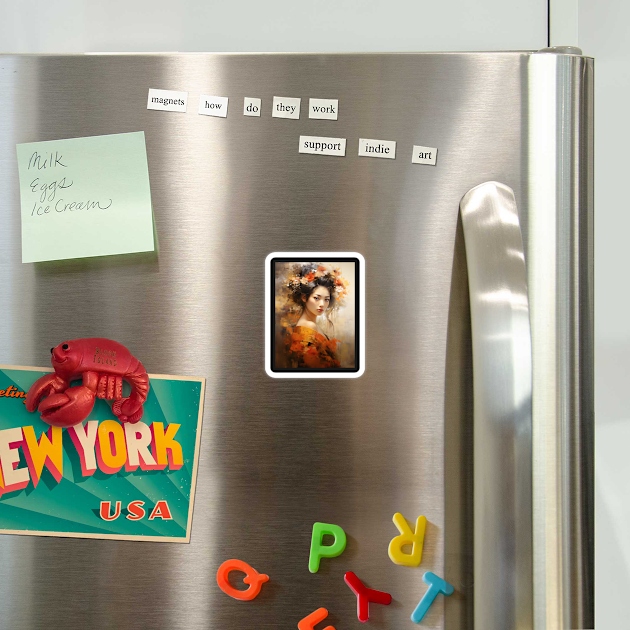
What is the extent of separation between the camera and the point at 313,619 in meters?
0.50

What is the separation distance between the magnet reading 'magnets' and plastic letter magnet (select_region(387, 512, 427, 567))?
0.95ft

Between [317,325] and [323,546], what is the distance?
23 centimetres

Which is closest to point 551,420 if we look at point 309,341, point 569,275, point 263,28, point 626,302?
point 569,275

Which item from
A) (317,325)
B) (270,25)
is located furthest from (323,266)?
(270,25)

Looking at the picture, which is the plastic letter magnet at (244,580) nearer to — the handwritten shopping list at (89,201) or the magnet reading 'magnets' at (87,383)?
the magnet reading 'magnets' at (87,383)

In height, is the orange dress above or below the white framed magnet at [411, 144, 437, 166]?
below

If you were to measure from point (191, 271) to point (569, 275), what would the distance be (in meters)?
0.39

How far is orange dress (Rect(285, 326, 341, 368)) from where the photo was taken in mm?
511

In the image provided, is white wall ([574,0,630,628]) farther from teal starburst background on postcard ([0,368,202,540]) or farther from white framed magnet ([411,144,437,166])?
teal starburst background on postcard ([0,368,202,540])

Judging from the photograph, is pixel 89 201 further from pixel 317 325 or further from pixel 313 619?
pixel 313 619

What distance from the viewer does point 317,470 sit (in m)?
0.51

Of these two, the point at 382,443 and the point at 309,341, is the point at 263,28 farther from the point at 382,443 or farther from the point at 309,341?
the point at 382,443

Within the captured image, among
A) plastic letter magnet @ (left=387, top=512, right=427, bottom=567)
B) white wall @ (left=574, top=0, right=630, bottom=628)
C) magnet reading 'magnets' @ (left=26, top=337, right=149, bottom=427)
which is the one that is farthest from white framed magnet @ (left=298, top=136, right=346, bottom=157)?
white wall @ (left=574, top=0, right=630, bottom=628)

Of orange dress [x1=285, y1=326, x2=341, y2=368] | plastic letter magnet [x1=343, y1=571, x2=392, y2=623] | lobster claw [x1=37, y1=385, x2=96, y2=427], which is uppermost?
orange dress [x1=285, y1=326, x2=341, y2=368]
